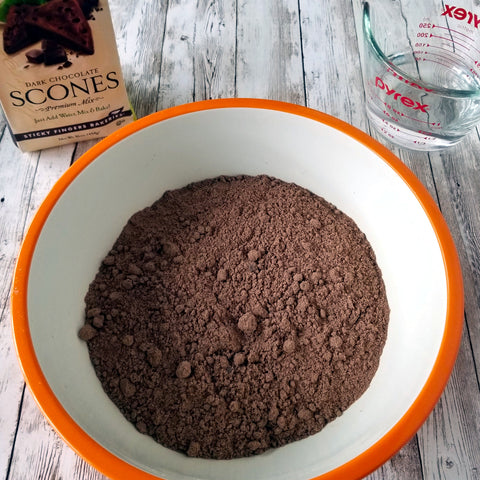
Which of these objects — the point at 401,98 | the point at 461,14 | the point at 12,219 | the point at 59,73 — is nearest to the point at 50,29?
the point at 59,73

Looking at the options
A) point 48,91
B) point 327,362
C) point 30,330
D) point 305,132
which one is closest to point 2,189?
point 48,91

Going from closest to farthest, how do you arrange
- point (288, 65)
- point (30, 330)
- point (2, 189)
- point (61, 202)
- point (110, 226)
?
1. point (30, 330)
2. point (61, 202)
3. point (110, 226)
4. point (2, 189)
5. point (288, 65)

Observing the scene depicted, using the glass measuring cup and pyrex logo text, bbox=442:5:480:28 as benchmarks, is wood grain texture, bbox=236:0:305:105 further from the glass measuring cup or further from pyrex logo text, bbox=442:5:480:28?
pyrex logo text, bbox=442:5:480:28

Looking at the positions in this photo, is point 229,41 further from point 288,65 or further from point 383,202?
point 383,202

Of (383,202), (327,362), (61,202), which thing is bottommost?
(327,362)

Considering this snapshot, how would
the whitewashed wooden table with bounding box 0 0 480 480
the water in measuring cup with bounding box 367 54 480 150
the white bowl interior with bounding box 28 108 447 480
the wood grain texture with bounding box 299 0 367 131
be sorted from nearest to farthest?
1. the white bowl interior with bounding box 28 108 447 480
2. the whitewashed wooden table with bounding box 0 0 480 480
3. the water in measuring cup with bounding box 367 54 480 150
4. the wood grain texture with bounding box 299 0 367 131

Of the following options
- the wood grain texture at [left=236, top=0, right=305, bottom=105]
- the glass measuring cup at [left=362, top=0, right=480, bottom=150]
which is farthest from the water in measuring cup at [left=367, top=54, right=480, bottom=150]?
the wood grain texture at [left=236, top=0, right=305, bottom=105]
